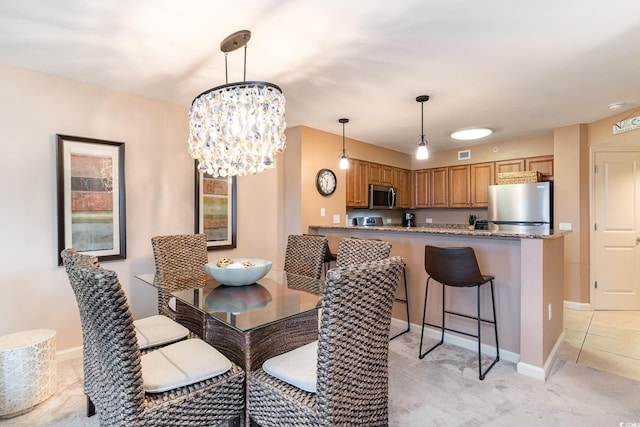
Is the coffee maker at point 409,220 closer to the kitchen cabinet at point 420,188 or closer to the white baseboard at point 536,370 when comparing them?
the kitchen cabinet at point 420,188

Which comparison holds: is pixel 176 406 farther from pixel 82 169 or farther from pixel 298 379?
pixel 82 169

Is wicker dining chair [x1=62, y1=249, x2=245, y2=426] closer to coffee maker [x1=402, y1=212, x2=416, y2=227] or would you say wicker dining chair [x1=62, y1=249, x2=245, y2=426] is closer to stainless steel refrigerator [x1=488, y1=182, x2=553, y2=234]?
stainless steel refrigerator [x1=488, y1=182, x2=553, y2=234]

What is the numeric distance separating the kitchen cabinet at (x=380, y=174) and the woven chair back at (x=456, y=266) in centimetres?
267

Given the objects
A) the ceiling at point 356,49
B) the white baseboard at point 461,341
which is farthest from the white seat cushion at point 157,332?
the white baseboard at point 461,341

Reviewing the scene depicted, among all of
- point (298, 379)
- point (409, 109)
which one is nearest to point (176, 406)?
point (298, 379)

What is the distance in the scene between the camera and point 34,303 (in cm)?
246

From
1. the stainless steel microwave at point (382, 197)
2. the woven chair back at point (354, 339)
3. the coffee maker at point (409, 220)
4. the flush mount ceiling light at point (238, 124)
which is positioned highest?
the flush mount ceiling light at point (238, 124)

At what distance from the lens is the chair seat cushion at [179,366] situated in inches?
52.9

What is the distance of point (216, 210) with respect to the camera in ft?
11.4

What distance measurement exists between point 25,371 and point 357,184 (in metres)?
3.98

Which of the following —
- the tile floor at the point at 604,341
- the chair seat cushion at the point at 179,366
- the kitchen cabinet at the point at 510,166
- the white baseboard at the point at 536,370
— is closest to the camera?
A: the chair seat cushion at the point at 179,366

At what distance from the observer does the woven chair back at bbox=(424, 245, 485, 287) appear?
2.39m

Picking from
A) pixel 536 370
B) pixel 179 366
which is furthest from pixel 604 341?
pixel 179 366

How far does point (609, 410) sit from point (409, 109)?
9.48ft
